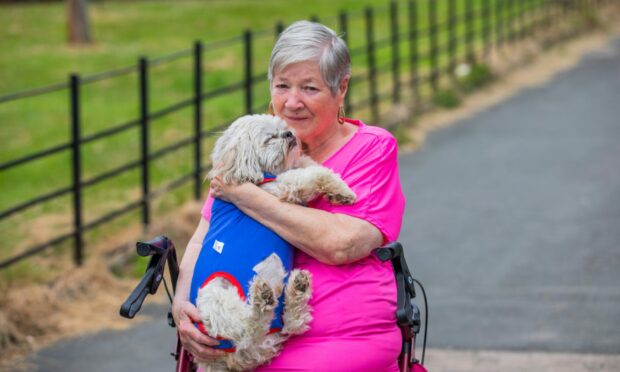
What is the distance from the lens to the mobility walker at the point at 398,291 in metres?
3.92

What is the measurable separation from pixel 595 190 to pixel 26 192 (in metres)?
5.90

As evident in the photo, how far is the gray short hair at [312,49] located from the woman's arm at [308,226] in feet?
1.66

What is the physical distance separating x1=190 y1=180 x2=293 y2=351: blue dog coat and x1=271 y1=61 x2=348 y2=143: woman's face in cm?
46

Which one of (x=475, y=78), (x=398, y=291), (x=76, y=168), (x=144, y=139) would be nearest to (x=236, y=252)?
(x=398, y=291)

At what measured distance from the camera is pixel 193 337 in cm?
384

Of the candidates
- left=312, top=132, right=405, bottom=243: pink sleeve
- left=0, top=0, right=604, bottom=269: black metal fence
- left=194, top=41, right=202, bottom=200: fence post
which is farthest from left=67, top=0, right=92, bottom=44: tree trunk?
left=312, top=132, right=405, bottom=243: pink sleeve

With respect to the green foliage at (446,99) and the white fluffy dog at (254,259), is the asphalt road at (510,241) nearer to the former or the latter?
the green foliage at (446,99)

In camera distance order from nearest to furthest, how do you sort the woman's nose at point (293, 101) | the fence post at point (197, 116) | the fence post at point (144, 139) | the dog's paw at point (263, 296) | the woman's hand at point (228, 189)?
1. the dog's paw at point (263, 296)
2. the woman's hand at point (228, 189)
3. the woman's nose at point (293, 101)
4. the fence post at point (144, 139)
5. the fence post at point (197, 116)

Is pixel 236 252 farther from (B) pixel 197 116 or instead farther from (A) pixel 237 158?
(B) pixel 197 116

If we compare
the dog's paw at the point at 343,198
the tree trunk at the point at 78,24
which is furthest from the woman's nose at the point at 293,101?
the tree trunk at the point at 78,24

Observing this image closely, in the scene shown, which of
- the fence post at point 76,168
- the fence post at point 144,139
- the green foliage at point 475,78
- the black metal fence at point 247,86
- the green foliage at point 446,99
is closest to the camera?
the fence post at point 76,168

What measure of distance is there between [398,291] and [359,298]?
154mm

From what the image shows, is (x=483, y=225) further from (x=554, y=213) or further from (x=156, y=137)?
(x=156, y=137)

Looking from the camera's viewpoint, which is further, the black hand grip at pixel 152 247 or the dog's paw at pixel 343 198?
the black hand grip at pixel 152 247
